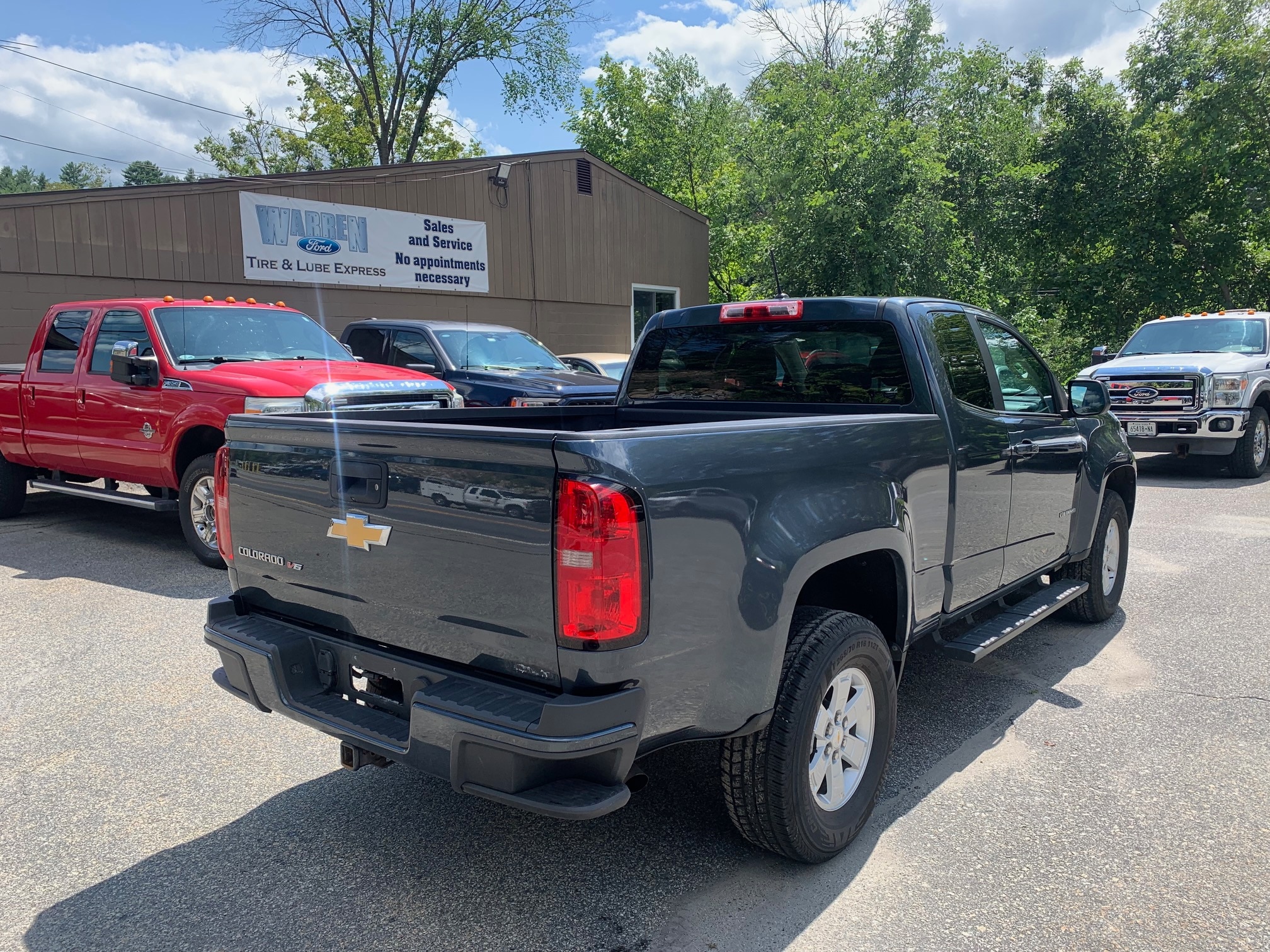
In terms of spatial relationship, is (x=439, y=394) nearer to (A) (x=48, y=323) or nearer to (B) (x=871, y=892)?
(A) (x=48, y=323)

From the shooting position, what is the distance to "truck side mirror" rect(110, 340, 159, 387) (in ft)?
23.1

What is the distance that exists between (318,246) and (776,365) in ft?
40.5

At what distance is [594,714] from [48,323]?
27.0ft

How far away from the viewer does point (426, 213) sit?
16.2 m

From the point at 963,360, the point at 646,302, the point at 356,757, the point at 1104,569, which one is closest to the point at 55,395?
the point at 356,757

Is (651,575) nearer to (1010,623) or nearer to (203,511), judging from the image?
(1010,623)

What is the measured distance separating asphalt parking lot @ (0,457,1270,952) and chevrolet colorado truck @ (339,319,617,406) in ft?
19.1

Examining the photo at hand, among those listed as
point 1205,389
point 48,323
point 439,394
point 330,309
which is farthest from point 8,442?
point 1205,389

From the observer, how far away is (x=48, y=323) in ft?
27.5

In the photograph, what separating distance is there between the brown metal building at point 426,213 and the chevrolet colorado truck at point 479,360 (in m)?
3.20

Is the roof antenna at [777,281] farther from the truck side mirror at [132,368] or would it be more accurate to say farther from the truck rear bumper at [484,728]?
the truck side mirror at [132,368]

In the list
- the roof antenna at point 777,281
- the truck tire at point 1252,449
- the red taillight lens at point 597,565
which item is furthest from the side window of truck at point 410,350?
the truck tire at point 1252,449

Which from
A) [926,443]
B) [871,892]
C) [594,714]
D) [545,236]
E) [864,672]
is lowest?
[871,892]

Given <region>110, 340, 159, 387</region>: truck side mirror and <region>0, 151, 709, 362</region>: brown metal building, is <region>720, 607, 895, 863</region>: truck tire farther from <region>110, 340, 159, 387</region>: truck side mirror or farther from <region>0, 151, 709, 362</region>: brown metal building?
<region>0, 151, 709, 362</region>: brown metal building
